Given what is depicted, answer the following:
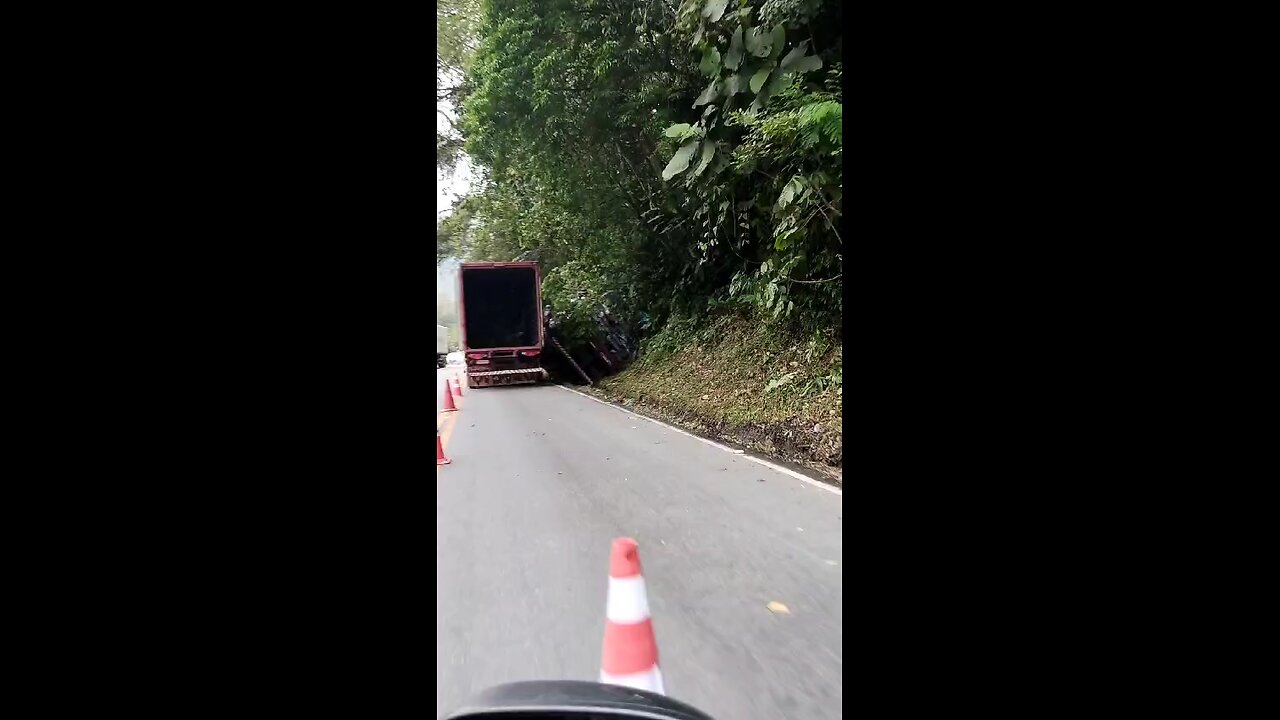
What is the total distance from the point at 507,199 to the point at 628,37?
5.90 meters

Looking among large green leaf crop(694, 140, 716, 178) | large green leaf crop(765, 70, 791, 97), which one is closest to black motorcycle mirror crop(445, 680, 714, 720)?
large green leaf crop(765, 70, 791, 97)

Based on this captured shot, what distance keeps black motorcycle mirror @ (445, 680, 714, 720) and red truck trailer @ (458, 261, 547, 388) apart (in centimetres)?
1217

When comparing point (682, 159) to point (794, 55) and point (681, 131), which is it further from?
point (794, 55)

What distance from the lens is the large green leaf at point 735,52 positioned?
18.0ft

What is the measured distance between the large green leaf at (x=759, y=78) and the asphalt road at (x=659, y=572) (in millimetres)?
3200

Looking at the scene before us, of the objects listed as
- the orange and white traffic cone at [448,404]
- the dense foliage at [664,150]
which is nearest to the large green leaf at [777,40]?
the dense foliage at [664,150]

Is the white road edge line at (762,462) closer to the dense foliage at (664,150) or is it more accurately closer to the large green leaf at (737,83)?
the dense foliage at (664,150)

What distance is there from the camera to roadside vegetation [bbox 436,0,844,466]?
564 cm

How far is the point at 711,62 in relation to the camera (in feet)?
19.6

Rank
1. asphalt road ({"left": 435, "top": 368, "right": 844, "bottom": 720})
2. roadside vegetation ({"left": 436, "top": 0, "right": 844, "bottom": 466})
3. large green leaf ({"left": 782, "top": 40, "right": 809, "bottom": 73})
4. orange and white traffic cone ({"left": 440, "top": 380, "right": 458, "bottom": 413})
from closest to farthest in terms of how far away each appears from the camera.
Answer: asphalt road ({"left": 435, "top": 368, "right": 844, "bottom": 720}) < large green leaf ({"left": 782, "top": 40, "right": 809, "bottom": 73}) < roadside vegetation ({"left": 436, "top": 0, "right": 844, "bottom": 466}) < orange and white traffic cone ({"left": 440, "top": 380, "right": 458, "bottom": 413})

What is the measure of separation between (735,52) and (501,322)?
8.92m

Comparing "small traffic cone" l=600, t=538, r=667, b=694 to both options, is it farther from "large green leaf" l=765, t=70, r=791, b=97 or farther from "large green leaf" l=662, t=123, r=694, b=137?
"large green leaf" l=662, t=123, r=694, b=137
